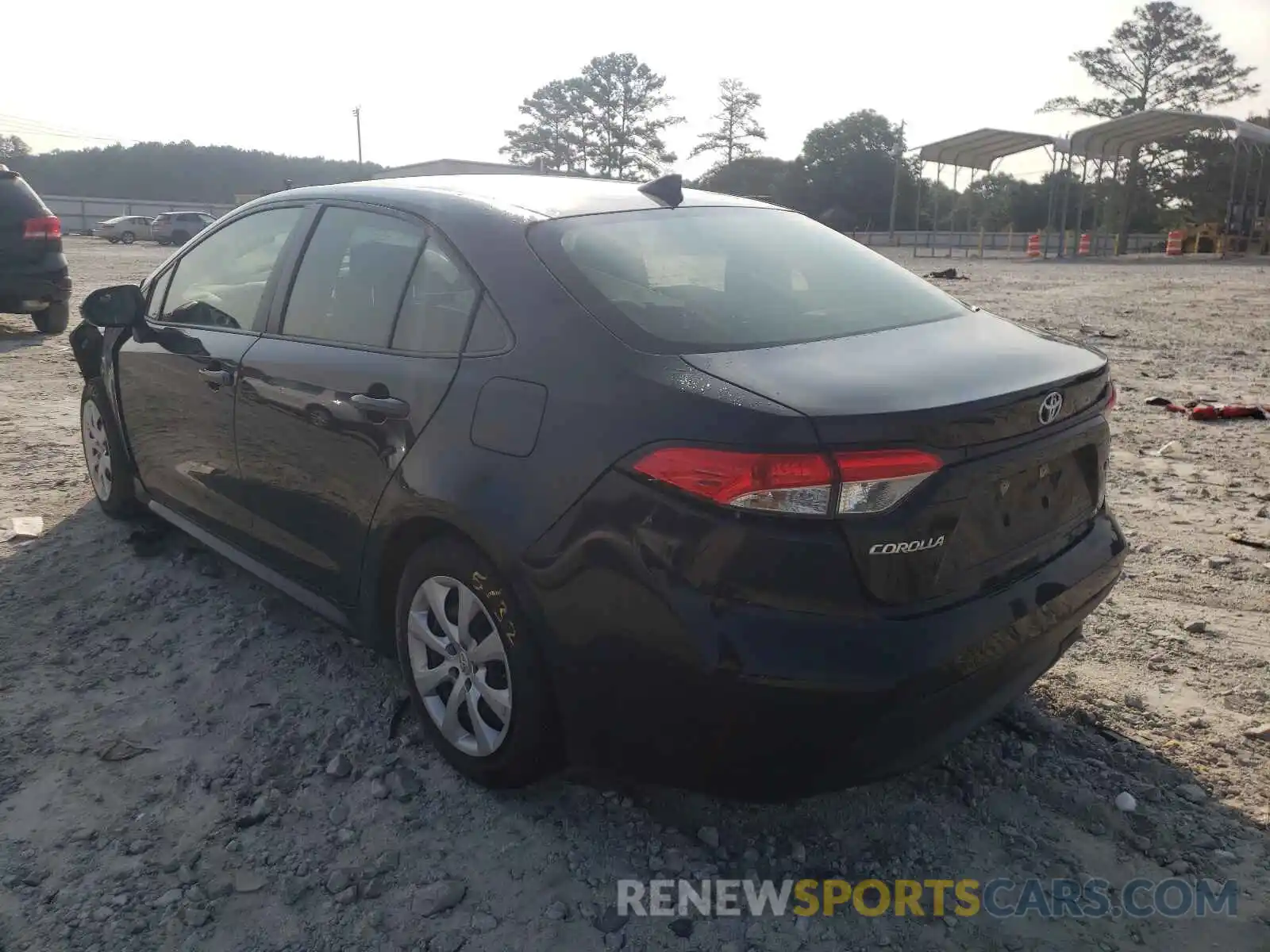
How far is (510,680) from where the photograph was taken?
2525 millimetres

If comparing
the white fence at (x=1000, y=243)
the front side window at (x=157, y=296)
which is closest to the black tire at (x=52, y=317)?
the front side window at (x=157, y=296)

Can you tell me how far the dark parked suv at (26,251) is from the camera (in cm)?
1075

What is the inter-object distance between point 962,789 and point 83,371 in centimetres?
457

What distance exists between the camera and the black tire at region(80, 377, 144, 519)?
459 centimetres

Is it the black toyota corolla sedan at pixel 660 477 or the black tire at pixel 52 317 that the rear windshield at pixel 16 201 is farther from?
the black toyota corolla sedan at pixel 660 477

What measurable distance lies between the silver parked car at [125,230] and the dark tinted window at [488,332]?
46.9 meters

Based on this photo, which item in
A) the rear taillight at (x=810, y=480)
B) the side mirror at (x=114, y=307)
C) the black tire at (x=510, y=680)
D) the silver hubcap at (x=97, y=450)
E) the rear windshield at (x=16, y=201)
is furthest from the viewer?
the rear windshield at (x=16, y=201)

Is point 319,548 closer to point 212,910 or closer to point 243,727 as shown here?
point 243,727

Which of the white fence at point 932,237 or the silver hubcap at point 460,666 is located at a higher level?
the white fence at point 932,237

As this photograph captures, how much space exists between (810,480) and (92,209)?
209 feet

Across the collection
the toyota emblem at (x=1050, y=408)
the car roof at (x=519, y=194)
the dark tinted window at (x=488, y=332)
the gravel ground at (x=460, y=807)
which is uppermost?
the car roof at (x=519, y=194)

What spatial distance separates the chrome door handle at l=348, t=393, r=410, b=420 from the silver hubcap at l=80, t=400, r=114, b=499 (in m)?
2.41

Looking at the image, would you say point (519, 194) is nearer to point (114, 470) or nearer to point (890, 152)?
point (114, 470)

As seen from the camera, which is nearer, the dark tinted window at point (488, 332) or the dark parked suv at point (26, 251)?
the dark tinted window at point (488, 332)
